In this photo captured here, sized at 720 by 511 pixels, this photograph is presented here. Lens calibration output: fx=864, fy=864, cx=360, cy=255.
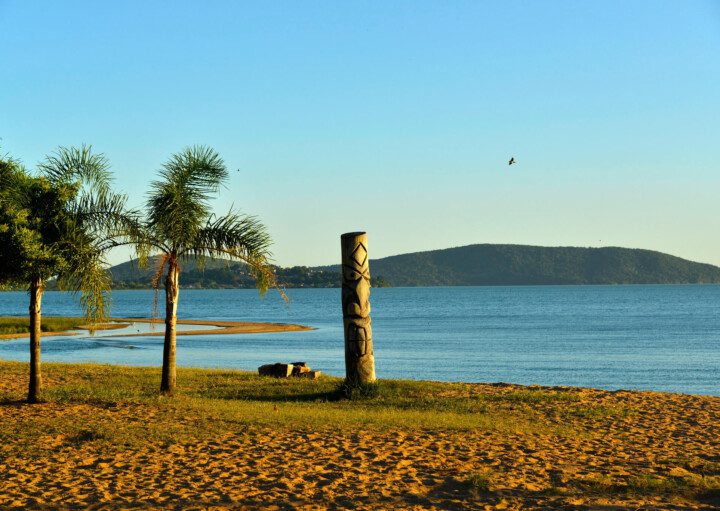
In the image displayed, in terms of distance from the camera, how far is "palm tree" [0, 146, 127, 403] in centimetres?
1730

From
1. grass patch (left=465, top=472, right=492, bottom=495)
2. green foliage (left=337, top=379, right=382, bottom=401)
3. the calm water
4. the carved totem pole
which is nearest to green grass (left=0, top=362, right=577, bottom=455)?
green foliage (left=337, top=379, right=382, bottom=401)

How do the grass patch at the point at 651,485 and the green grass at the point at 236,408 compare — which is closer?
the grass patch at the point at 651,485

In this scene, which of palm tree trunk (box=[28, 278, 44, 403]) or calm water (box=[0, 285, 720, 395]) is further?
calm water (box=[0, 285, 720, 395])

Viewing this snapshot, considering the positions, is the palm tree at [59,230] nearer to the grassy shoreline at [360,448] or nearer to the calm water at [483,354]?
the grassy shoreline at [360,448]

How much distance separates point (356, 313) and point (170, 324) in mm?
4595

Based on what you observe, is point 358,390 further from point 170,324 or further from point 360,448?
point 360,448

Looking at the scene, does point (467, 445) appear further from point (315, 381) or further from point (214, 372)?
point (214, 372)

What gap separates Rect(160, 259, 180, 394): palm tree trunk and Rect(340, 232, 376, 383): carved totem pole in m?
4.19

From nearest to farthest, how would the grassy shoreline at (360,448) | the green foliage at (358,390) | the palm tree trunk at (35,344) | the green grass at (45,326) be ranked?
the grassy shoreline at (360,448)
the palm tree trunk at (35,344)
the green foliage at (358,390)
the green grass at (45,326)

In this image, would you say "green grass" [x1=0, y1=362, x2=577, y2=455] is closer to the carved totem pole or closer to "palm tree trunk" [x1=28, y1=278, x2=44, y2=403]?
"palm tree trunk" [x1=28, y1=278, x2=44, y2=403]

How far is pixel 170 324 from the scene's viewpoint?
63.9ft

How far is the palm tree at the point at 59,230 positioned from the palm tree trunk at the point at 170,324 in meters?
1.39

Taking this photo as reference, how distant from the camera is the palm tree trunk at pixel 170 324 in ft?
63.9

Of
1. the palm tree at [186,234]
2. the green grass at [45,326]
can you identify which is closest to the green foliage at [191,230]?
the palm tree at [186,234]
